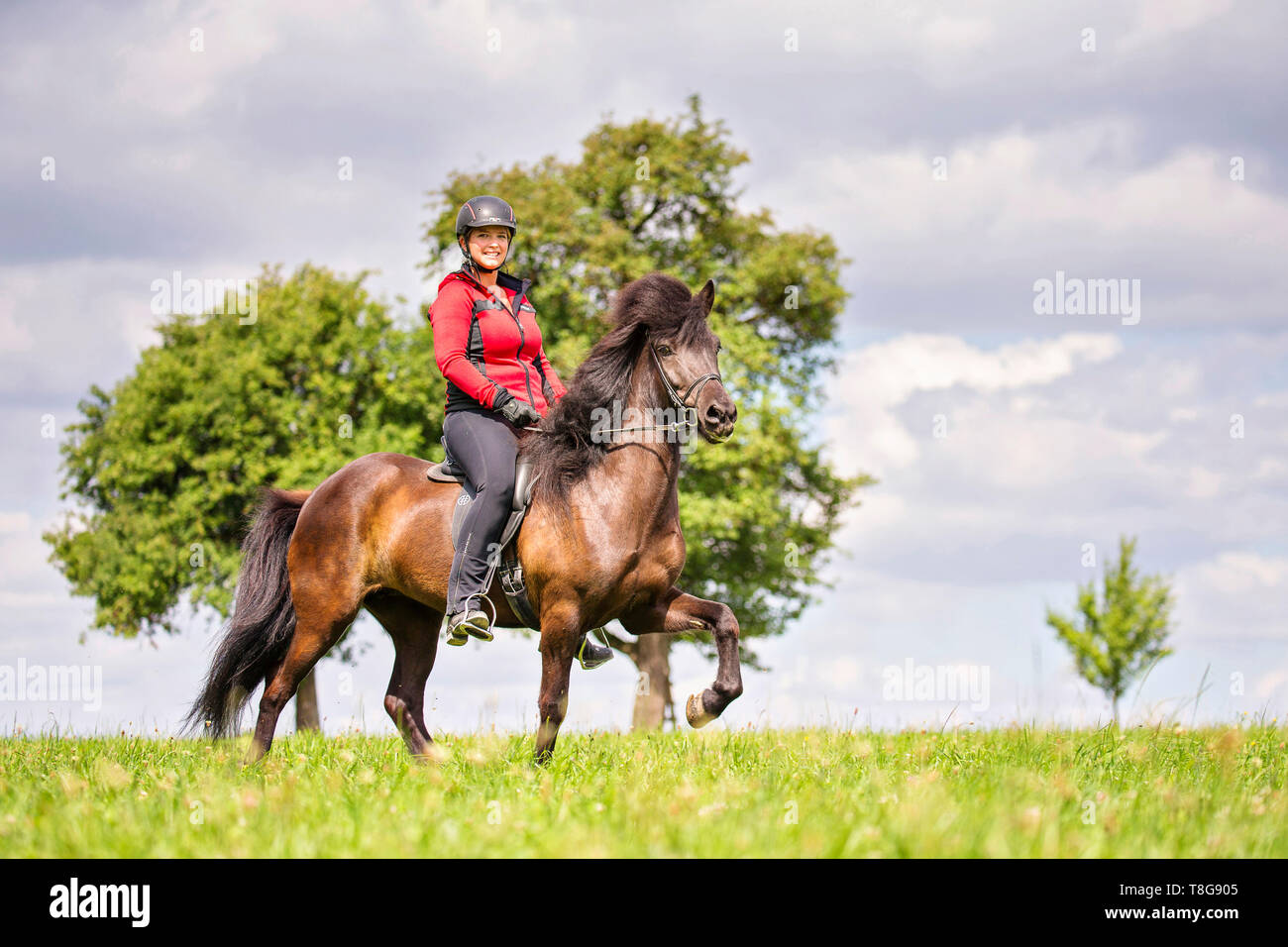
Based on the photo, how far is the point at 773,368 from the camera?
74.6 feet

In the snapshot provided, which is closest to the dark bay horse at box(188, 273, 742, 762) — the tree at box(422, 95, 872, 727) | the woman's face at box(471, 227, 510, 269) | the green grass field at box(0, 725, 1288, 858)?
the green grass field at box(0, 725, 1288, 858)

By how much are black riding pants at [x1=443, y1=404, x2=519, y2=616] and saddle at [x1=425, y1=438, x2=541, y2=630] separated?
0.05m

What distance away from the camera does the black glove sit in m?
7.38

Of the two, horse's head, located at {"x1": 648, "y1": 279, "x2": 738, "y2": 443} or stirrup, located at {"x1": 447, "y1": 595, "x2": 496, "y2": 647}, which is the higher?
horse's head, located at {"x1": 648, "y1": 279, "x2": 738, "y2": 443}

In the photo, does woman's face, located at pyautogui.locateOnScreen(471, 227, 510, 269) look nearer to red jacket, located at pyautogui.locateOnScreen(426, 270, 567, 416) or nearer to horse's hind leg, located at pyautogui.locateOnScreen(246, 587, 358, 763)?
red jacket, located at pyautogui.locateOnScreen(426, 270, 567, 416)

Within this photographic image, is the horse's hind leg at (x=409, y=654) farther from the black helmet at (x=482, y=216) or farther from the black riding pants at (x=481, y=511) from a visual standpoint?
the black helmet at (x=482, y=216)

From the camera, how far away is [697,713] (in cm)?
698

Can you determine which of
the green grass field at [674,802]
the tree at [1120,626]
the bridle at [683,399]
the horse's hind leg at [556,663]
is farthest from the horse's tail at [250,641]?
the tree at [1120,626]

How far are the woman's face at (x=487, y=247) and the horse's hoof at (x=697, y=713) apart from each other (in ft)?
11.2

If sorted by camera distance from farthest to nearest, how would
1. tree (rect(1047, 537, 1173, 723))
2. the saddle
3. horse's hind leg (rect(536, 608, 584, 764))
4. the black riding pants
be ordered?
tree (rect(1047, 537, 1173, 723)), the saddle, the black riding pants, horse's hind leg (rect(536, 608, 584, 764))

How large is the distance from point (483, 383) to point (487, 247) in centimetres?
106
